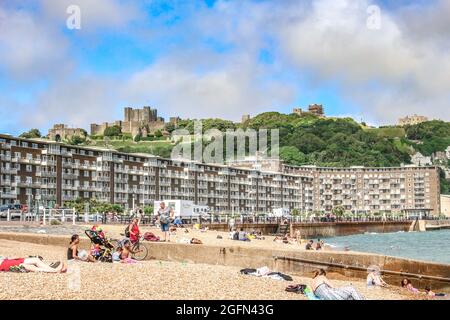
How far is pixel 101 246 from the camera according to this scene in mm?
24047

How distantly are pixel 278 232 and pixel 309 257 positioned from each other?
266ft

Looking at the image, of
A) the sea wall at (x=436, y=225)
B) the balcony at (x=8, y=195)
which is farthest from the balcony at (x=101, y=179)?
the sea wall at (x=436, y=225)

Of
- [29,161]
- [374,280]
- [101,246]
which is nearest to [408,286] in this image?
[374,280]

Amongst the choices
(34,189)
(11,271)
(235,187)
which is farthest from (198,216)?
(11,271)

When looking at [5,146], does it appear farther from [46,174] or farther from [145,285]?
[145,285]

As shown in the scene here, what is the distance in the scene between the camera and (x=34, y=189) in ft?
344

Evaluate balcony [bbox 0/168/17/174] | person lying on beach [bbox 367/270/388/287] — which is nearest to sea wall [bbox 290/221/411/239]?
balcony [bbox 0/168/17/174]

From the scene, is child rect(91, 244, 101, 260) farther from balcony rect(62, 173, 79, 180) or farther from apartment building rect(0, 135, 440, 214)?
balcony rect(62, 173, 79, 180)

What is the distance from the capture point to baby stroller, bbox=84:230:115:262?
23.2m

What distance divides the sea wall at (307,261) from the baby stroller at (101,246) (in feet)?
12.5
